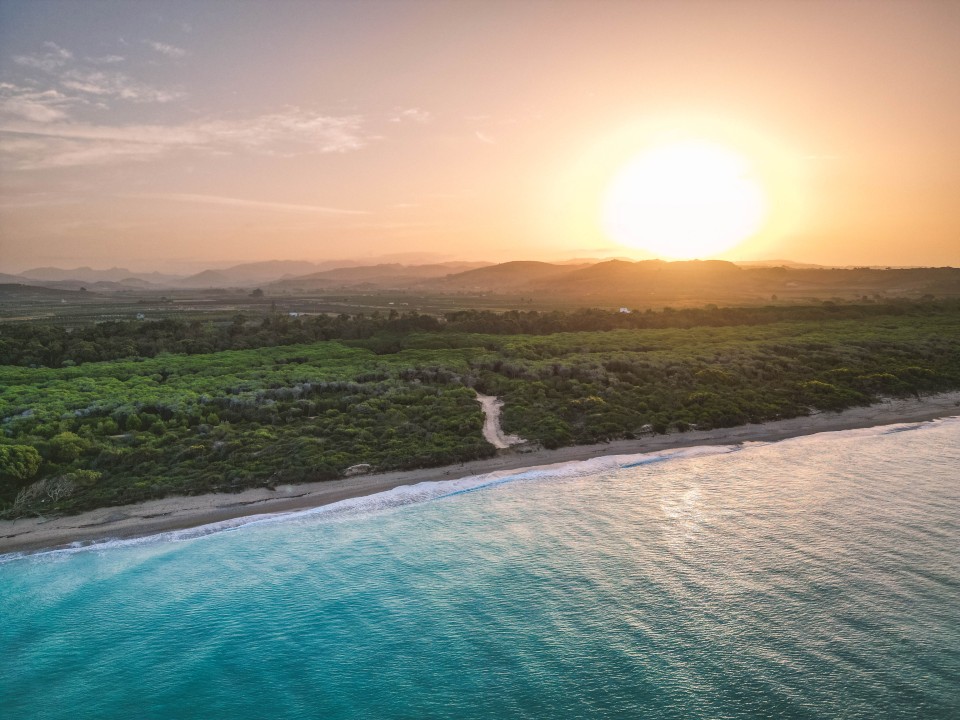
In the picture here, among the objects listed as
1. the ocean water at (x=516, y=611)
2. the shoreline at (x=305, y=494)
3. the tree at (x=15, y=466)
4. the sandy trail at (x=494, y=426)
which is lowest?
the ocean water at (x=516, y=611)

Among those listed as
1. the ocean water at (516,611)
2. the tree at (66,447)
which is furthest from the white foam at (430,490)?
the tree at (66,447)

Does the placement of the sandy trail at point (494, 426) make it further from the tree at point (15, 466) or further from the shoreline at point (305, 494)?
the tree at point (15, 466)

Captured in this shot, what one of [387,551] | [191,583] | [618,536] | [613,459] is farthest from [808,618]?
[191,583]

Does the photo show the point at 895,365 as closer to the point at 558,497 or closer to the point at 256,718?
the point at 558,497

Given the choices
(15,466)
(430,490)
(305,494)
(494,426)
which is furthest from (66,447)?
(494,426)

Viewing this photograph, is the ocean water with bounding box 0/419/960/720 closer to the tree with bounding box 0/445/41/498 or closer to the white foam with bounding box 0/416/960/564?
the white foam with bounding box 0/416/960/564
